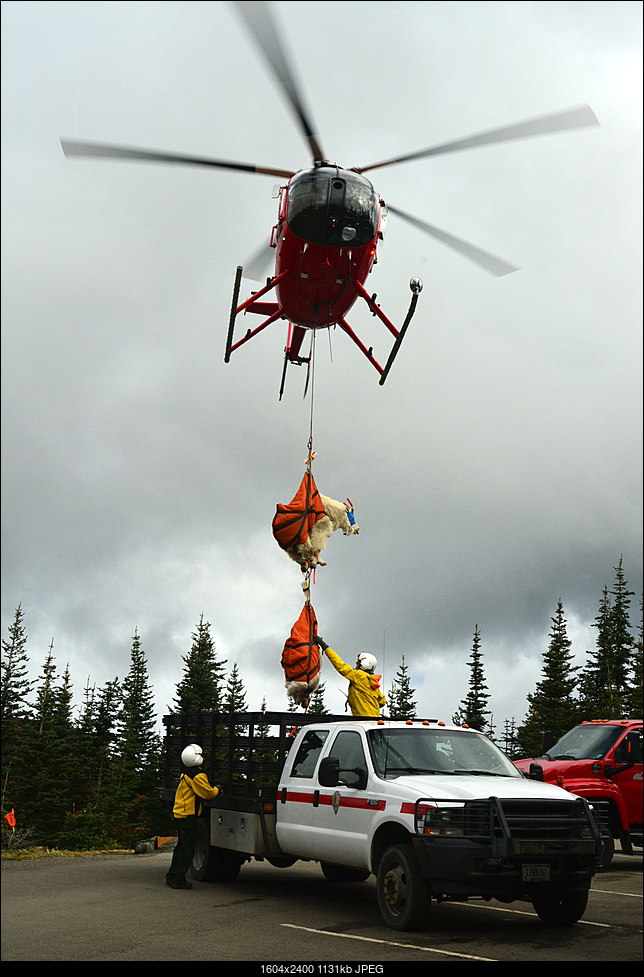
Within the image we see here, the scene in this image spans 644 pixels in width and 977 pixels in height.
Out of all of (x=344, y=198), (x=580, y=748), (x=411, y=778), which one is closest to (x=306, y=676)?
(x=411, y=778)

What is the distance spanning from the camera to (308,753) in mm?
10875

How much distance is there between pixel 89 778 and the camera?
59531 millimetres

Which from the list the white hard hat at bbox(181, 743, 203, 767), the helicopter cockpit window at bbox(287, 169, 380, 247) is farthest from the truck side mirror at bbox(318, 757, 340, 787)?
the helicopter cockpit window at bbox(287, 169, 380, 247)

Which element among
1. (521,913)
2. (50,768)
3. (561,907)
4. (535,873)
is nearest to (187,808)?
(521,913)

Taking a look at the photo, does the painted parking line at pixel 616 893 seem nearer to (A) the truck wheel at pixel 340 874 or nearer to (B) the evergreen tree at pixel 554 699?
(A) the truck wheel at pixel 340 874

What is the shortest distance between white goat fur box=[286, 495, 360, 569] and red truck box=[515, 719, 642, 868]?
4.20 metres

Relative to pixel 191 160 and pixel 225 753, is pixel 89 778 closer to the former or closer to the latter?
pixel 225 753

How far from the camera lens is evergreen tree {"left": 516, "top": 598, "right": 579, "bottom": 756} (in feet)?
160

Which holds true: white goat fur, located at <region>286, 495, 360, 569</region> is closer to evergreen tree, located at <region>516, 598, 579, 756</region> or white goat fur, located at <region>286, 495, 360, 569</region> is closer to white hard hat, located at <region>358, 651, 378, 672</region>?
white hard hat, located at <region>358, 651, 378, 672</region>

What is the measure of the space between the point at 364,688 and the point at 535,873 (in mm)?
4201

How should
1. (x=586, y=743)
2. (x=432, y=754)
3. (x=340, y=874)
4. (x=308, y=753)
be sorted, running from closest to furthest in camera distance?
(x=432, y=754) < (x=308, y=753) < (x=340, y=874) < (x=586, y=743)

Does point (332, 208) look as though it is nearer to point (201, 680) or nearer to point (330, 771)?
point (330, 771)

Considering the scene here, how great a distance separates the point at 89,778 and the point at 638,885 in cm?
5297

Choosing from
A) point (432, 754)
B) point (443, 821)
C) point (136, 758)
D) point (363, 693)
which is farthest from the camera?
point (136, 758)
